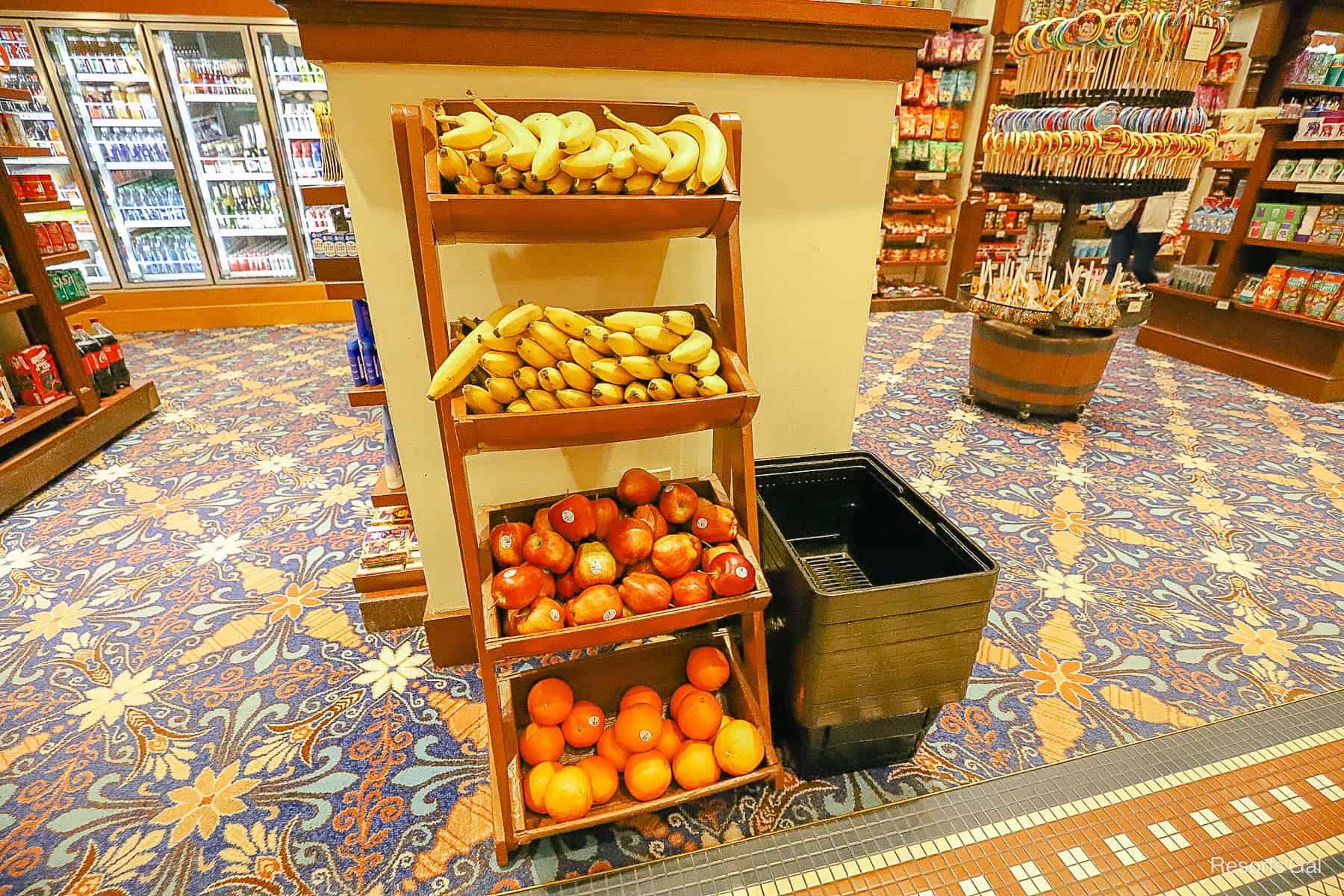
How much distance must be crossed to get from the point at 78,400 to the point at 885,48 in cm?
417

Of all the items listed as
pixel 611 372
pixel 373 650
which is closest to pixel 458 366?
pixel 611 372

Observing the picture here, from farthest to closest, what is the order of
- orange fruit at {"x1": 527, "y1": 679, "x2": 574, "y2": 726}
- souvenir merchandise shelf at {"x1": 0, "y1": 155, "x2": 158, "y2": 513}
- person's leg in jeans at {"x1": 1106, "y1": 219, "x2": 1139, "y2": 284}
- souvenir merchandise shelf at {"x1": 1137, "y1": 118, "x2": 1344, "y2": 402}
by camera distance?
person's leg in jeans at {"x1": 1106, "y1": 219, "x2": 1139, "y2": 284} → souvenir merchandise shelf at {"x1": 1137, "y1": 118, "x2": 1344, "y2": 402} → souvenir merchandise shelf at {"x1": 0, "y1": 155, "x2": 158, "y2": 513} → orange fruit at {"x1": 527, "y1": 679, "x2": 574, "y2": 726}

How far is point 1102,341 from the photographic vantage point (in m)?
3.54

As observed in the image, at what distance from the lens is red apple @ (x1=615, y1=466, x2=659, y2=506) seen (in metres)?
1.60

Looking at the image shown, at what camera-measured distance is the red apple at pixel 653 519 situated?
1.53 m

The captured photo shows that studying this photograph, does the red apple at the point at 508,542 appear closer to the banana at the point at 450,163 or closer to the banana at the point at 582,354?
the banana at the point at 582,354

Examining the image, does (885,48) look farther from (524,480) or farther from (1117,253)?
(1117,253)

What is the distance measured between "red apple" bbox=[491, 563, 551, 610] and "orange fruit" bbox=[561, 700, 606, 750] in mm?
398

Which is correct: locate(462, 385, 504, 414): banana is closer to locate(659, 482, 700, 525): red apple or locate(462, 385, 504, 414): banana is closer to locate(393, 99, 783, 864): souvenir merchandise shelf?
locate(393, 99, 783, 864): souvenir merchandise shelf

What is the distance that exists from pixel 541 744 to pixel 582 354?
94 centimetres

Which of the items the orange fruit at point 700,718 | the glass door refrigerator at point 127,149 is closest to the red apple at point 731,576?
the orange fruit at point 700,718

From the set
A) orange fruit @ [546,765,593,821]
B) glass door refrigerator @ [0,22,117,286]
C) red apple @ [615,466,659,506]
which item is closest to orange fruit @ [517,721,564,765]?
orange fruit @ [546,765,593,821]

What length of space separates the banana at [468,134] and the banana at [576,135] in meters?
0.14

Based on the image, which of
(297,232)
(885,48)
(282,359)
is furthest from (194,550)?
(297,232)
